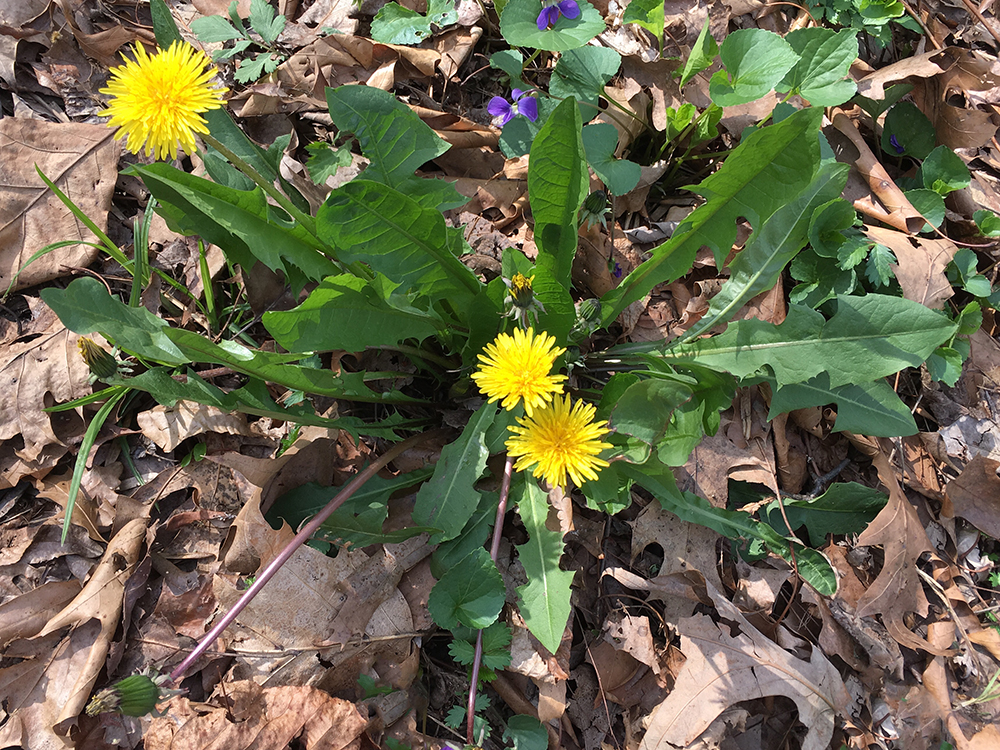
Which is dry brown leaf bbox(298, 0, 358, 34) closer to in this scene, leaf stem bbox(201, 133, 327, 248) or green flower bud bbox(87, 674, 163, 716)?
leaf stem bbox(201, 133, 327, 248)

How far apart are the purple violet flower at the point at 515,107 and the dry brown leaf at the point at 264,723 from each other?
2490 millimetres

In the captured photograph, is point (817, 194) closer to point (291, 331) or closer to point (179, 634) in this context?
point (291, 331)

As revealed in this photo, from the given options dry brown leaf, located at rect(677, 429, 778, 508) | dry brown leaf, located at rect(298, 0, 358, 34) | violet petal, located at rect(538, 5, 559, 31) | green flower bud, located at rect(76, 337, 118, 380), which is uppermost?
violet petal, located at rect(538, 5, 559, 31)

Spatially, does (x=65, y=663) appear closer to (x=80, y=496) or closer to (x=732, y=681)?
(x=80, y=496)

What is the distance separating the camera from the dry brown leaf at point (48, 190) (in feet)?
8.47

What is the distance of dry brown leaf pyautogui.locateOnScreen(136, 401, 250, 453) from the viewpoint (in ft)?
8.09

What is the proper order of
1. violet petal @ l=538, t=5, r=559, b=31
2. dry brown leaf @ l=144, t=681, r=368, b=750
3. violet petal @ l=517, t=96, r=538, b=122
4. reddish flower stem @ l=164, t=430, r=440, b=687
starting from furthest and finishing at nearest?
violet petal @ l=517, t=96, r=538, b=122 → violet petal @ l=538, t=5, r=559, b=31 → dry brown leaf @ l=144, t=681, r=368, b=750 → reddish flower stem @ l=164, t=430, r=440, b=687

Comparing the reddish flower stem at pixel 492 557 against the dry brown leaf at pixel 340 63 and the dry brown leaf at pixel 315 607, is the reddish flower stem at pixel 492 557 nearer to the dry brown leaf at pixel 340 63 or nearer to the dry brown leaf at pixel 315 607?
the dry brown leaf at pixel 315 607

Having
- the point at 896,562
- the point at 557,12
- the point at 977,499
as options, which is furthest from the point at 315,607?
the point at 977,499

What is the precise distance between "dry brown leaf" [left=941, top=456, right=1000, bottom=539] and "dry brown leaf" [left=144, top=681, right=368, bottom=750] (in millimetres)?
2806

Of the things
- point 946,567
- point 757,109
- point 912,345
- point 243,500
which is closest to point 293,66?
point 243,500

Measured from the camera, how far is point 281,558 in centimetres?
209

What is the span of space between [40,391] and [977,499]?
4.15 metres

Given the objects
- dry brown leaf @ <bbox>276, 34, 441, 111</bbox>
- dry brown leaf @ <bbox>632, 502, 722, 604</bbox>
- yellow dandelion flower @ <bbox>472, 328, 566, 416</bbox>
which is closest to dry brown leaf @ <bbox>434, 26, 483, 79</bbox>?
dry brown leaf @ <bbox>276, 34, 441, 111</bbox>
